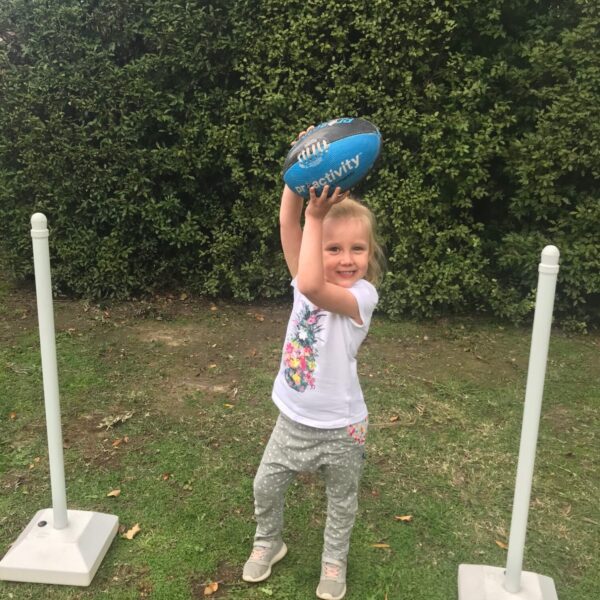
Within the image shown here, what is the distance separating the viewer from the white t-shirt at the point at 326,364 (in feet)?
8.16

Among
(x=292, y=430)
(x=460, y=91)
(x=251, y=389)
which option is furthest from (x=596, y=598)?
(x=460, y=91)

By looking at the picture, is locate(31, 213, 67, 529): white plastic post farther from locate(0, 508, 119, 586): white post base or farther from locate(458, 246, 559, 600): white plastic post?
locate(458, 246, 559, 600): white plastic post

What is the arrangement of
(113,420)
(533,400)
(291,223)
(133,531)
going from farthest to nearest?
(113,420) → (133,531) → (291,223) → (533,400)

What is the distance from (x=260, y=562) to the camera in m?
2.86

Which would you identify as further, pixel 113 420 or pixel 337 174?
pixel 113 420

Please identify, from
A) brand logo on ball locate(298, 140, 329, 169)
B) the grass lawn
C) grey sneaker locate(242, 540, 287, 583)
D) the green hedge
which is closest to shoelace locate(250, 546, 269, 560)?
grey sneaker locate(242, 540, 287, 583)

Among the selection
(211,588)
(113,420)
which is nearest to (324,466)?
(211,588)

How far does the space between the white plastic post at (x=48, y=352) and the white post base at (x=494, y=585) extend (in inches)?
70.4

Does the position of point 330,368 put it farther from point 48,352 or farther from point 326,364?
point 48,352

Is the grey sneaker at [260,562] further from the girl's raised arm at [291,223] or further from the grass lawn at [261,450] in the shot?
the girl's raised arm at [291,223]

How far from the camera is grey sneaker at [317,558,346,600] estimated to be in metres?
2.75

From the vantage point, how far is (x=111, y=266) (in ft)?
20.2

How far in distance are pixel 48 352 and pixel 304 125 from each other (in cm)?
362

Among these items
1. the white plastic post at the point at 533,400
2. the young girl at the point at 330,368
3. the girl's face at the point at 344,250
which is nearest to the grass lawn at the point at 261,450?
the white plastic post at the point at 533,400
